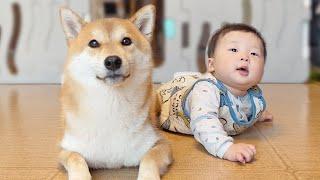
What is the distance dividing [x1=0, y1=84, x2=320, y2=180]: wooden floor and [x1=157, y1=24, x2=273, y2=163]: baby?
2.0 inches

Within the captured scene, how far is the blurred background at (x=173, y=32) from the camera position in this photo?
2709 millimetres

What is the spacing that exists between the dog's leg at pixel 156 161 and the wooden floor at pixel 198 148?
0.09ft

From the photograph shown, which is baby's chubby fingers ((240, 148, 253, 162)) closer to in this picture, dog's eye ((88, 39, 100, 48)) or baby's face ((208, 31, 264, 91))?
baby's face ((208, 31, 264, 91))

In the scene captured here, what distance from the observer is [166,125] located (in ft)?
4.72

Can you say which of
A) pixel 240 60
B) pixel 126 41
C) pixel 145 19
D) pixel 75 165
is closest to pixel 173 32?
pixel 240 60

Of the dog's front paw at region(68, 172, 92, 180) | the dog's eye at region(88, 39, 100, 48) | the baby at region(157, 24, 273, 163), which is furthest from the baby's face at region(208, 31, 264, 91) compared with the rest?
the dog's front paw at region(68, 172, 92, 180)

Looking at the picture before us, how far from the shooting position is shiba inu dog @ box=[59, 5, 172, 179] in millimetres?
968

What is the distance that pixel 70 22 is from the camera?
3.47 ft

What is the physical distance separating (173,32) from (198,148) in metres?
1.59

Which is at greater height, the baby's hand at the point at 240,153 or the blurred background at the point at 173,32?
the blurred background at the point at 173,32

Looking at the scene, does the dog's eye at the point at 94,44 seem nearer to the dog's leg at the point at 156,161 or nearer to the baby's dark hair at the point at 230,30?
the dog's leg at the point at 156,161

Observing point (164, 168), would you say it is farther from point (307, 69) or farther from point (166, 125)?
point (307, 69)

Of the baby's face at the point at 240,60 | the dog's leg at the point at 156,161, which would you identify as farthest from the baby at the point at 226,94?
the dog's leg at the point at 156,161

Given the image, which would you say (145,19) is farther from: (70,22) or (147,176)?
(147,176)
